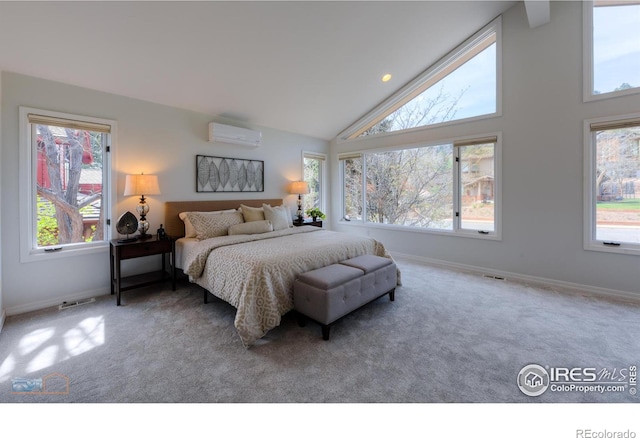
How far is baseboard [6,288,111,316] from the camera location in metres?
2.89

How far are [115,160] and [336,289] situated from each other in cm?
319

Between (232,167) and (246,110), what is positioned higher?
(246,110)

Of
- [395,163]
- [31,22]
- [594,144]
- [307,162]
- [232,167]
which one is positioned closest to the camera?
[31,22]

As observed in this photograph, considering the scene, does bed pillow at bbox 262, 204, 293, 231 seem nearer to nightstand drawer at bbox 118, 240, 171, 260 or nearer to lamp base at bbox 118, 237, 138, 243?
nightstand drawer at bbox 118, 240, 171, 260

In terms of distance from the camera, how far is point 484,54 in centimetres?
432

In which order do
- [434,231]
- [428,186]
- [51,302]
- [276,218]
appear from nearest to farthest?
[51,302]
[276,218]
[434,231]
[428,186]

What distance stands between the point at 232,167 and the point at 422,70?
3.60m

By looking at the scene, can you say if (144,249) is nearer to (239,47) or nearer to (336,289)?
(336,289)

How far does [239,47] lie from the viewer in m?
3.24

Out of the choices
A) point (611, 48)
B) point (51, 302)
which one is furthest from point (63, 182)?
point (611, 48)

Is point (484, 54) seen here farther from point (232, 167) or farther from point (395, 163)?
point (232, 167)

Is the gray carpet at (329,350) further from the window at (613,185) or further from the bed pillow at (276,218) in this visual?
the bed pillow at (276,218)

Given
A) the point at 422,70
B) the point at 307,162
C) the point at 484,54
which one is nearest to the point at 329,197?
the point at 307,162

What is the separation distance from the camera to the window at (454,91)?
419 centimetres
